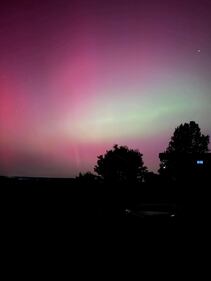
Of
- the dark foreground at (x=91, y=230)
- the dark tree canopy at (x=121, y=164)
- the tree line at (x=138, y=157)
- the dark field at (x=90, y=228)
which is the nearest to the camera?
the dark foreground at (x=91, y=230)

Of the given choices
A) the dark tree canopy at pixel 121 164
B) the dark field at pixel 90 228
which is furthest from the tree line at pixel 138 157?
the dark field at pixel 90 228

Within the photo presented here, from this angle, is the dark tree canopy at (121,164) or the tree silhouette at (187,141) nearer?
the tree silhouette at (187,141)

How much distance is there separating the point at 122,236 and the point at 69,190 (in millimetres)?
10261

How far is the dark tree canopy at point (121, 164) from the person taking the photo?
77312mm

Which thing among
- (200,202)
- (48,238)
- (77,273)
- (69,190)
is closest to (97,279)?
(77,273)

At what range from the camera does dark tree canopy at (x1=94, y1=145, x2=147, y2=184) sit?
77.3 meters

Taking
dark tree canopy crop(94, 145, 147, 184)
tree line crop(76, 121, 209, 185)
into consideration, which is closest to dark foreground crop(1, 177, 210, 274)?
tree line crop(76, 121, 209, 185)

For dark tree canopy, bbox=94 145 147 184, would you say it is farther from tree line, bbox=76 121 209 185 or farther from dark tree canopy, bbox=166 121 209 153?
dark tree canopy, bbox=166 121 209 153

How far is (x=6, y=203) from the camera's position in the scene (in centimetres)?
1678

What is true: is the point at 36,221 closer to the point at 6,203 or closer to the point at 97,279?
the point at 6,203

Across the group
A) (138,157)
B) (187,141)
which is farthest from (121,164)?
(187,141)

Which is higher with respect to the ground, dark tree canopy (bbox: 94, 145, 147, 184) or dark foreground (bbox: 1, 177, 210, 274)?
dark tree canopy (bbox: 94, 145, 147, 184)

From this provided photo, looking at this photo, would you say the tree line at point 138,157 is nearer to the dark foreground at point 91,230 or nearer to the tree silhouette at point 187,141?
the tree silhouette at point 187,141

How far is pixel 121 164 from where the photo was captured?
79.6 m
